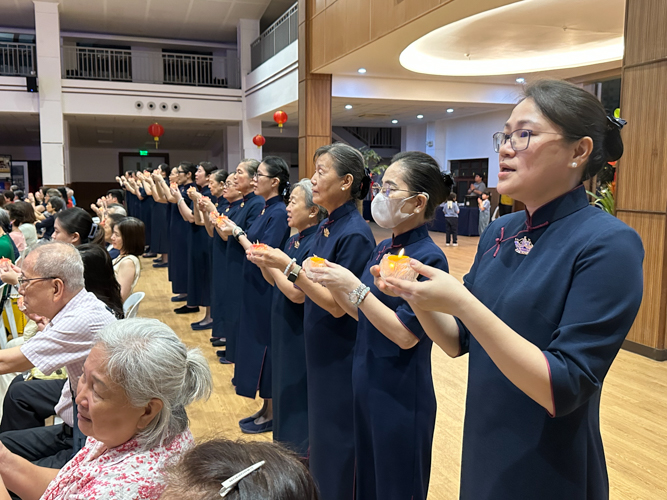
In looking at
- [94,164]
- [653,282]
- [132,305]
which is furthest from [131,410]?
[94,164]

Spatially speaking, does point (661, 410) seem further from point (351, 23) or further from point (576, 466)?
point (351, 23)

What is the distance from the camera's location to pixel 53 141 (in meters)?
13.6

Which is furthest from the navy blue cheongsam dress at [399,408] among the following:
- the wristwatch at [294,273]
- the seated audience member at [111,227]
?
the seated audience member at [111,227]

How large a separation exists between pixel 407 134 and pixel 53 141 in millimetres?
10777

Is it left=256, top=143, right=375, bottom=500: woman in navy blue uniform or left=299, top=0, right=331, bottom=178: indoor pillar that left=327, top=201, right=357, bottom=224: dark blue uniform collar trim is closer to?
left=256, top=143, right=375, bottom=500: woman in navy blue uniform

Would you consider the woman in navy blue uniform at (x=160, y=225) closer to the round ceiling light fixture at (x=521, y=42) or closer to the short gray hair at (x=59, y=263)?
the round ceiling light fixture at (x=521, y=42)

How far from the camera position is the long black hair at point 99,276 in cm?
287

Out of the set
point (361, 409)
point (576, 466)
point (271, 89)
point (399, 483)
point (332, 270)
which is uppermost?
point (271, 89)

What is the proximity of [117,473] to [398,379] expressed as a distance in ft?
2.94

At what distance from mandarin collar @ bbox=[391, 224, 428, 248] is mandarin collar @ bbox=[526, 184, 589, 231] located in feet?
2.33

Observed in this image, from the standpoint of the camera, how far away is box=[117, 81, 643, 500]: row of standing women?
1.05 metres

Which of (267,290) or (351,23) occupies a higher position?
(351,23)

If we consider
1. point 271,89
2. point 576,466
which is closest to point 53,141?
point 271,89

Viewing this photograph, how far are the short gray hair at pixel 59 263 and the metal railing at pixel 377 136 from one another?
17912mm
